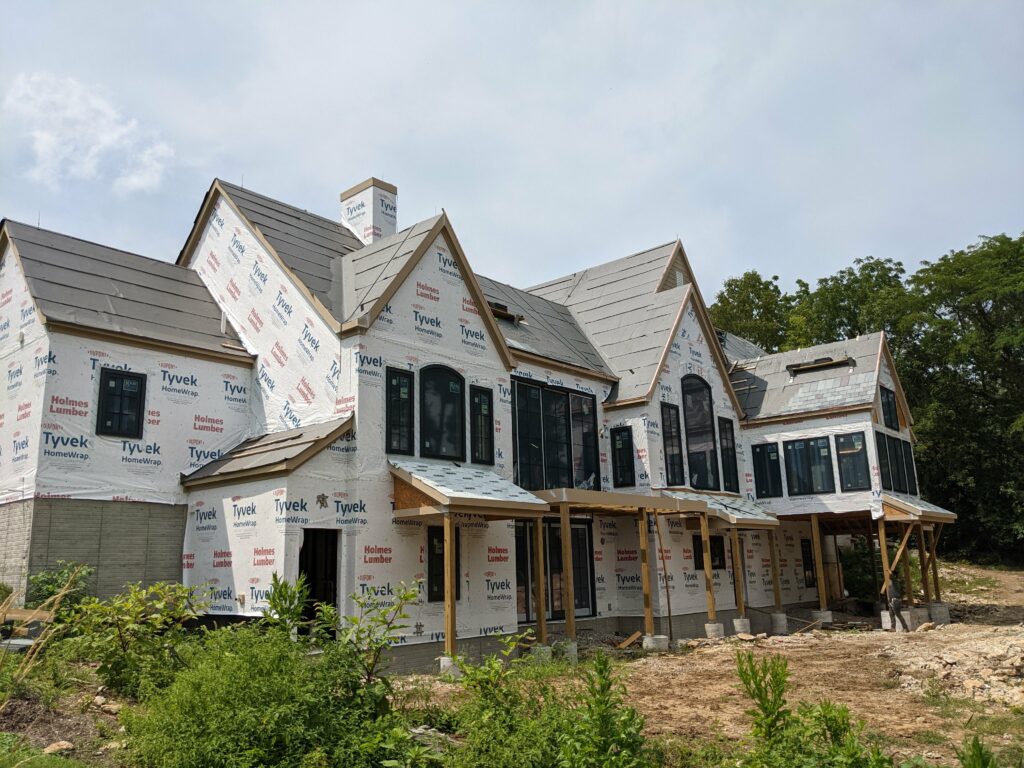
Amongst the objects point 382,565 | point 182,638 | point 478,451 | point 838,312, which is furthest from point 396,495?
point 838,312

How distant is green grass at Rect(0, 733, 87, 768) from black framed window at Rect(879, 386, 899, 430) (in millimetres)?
24541

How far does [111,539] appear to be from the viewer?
564 inches

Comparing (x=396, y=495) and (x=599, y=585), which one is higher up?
(x=396, y=495)

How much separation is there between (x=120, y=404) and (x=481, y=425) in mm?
6970

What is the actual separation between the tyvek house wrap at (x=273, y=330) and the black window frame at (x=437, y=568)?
2960mm

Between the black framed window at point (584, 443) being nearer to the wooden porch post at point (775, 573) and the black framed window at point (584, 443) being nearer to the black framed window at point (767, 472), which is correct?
the wooden porch post at point (775, 573)

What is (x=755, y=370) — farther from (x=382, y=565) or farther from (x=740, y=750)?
(x=740, y=750)

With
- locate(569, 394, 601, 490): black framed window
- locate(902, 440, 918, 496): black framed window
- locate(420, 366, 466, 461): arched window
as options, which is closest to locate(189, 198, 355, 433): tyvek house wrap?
locate(420, 366, 466, 461): arched window

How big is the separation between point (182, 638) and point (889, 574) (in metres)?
20.4

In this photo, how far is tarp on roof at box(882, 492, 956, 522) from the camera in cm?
2348

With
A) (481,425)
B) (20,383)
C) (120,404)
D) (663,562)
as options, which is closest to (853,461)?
(663,562)

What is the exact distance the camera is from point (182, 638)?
31.6 feet

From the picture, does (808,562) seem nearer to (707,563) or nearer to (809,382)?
(809,382)

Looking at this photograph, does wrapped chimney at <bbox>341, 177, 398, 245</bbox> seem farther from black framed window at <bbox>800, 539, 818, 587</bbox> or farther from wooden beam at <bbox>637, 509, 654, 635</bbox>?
black framed window at <bbox>800, 539, 818, 587</bbox>
